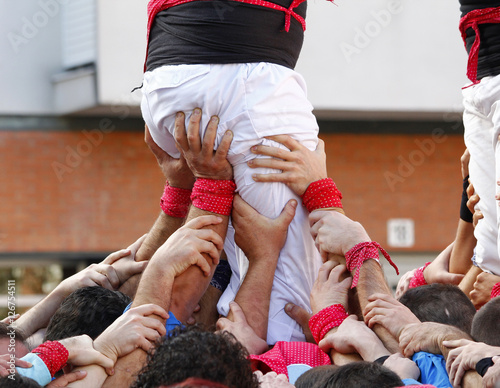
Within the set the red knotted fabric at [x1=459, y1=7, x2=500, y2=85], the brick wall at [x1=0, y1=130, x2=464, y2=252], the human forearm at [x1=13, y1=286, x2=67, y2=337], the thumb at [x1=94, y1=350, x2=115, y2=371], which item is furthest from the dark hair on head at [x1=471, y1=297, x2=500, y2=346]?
the brick wall at [x1=0, y1=130, x2=464, y2=252]

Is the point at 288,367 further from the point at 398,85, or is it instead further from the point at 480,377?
the point at 398,85

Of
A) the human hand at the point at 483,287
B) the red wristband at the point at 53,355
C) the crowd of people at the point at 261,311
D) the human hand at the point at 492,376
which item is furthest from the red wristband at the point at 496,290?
the red wristband at the point at 53,355

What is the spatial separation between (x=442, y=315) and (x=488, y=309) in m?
0.29

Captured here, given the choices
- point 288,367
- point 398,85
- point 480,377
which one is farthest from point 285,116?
point 398,85

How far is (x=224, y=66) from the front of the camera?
2.71 m

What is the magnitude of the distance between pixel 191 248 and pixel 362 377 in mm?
902

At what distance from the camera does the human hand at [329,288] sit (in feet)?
8.89

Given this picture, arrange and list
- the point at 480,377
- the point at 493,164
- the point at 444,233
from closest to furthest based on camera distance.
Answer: the point at 480,377 → the point at 493,164 → the point at 444,233

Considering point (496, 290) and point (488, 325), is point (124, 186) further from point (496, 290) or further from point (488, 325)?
point (488, 325)

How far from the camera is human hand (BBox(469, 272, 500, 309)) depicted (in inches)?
137

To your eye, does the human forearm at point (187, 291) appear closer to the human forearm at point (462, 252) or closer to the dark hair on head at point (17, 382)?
the dark hair on head at point (17, 382)

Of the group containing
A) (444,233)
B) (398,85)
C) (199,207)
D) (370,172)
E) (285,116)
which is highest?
(285,116)

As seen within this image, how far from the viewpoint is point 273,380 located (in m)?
2.24

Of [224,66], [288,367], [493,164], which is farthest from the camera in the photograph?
[493,164]
